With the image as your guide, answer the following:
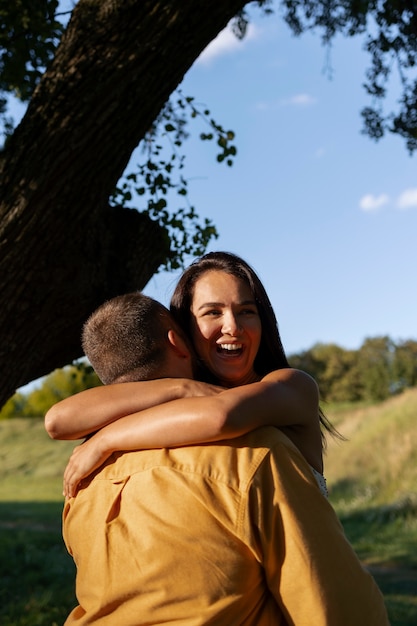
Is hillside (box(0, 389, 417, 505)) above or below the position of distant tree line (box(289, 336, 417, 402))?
below

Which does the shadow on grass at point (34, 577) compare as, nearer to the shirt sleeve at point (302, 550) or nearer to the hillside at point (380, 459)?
the shirt sleeve at point (302, 550)

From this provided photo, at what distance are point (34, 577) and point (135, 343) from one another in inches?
306

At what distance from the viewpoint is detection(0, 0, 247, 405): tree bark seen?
4180 millimetres

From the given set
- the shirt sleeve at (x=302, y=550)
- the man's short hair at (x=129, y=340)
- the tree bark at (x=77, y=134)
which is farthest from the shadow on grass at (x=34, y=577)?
the shirt sleeve at (x=302, y=550)

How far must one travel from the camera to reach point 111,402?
7.07 feet

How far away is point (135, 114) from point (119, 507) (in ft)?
9.24

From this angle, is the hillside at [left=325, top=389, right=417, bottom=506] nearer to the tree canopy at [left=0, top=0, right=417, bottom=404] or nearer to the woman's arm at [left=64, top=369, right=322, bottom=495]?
the tree canopy at [left=0, top=0, right=417, bottom=404]

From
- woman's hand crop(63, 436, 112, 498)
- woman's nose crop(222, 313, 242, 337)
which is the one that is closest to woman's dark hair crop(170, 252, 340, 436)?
woman's nose crop(222, 313, 242, 337)

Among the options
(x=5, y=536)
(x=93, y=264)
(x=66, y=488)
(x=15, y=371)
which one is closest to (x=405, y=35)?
(x=93, y=264)

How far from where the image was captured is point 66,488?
2.26 meters

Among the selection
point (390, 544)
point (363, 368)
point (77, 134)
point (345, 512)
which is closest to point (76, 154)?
point (77, 134)

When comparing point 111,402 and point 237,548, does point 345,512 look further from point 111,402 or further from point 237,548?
point 237,548

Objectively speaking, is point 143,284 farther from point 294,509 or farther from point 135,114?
point 294,509

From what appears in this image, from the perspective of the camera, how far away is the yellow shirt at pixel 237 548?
1.74 metres
